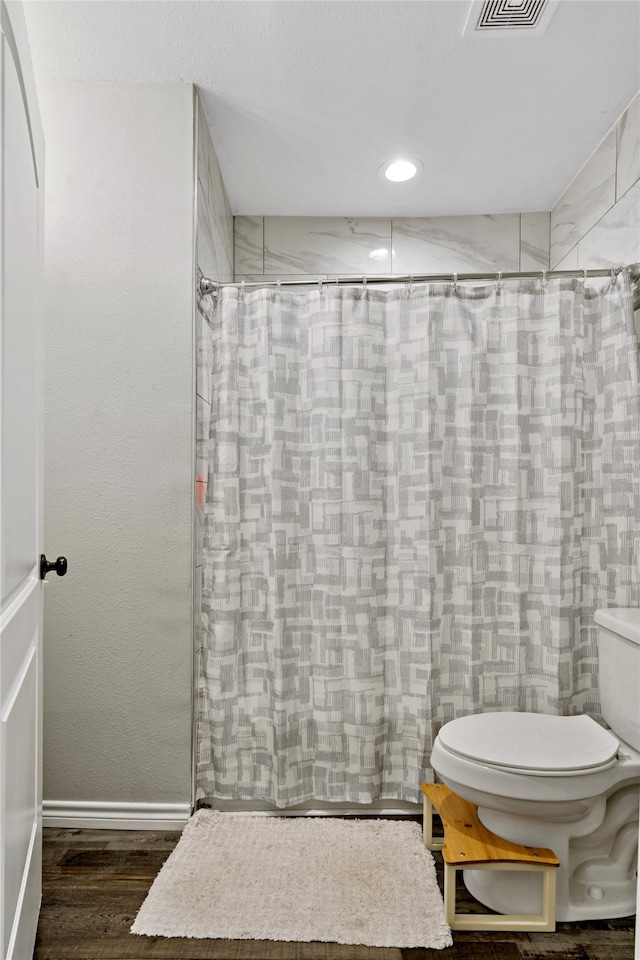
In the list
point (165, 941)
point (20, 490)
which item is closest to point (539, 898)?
point (165, 941)

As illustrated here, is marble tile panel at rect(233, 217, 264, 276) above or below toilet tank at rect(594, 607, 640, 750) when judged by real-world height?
above

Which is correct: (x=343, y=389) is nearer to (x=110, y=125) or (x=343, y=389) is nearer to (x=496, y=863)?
(x=110, y=125)

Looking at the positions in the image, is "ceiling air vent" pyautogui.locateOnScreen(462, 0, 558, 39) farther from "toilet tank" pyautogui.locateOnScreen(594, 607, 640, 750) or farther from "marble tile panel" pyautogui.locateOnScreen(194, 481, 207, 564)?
A: "toilet tank" pyautogui.locateOnScreen(594, 607, 640, 750)

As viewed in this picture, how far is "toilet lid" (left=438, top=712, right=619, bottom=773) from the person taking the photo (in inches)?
64.6

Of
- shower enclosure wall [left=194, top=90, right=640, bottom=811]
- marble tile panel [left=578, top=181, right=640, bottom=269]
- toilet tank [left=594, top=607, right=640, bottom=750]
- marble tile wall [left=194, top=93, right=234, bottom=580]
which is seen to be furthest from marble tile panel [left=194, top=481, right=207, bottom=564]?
marble tile panel [left=578, top=181, right=640, bottom=269]

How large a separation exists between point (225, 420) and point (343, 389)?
40 centimetres

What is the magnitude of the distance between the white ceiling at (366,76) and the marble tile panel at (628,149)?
0.15 ft

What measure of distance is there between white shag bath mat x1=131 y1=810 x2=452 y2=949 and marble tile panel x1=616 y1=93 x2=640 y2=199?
86.7 inches

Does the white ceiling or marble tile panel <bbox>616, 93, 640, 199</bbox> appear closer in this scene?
the white ceiling

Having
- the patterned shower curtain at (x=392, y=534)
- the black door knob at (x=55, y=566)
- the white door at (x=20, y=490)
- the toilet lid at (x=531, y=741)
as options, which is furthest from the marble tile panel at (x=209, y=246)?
the toilet lid at (x=531, y=741)

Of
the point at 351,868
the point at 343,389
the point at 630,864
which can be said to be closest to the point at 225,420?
the point at 343,389

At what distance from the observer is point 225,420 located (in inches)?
85.4

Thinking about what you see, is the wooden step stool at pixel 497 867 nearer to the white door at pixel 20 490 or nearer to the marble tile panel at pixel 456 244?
the white door at pixel 20 490

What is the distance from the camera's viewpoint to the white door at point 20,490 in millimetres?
1038
